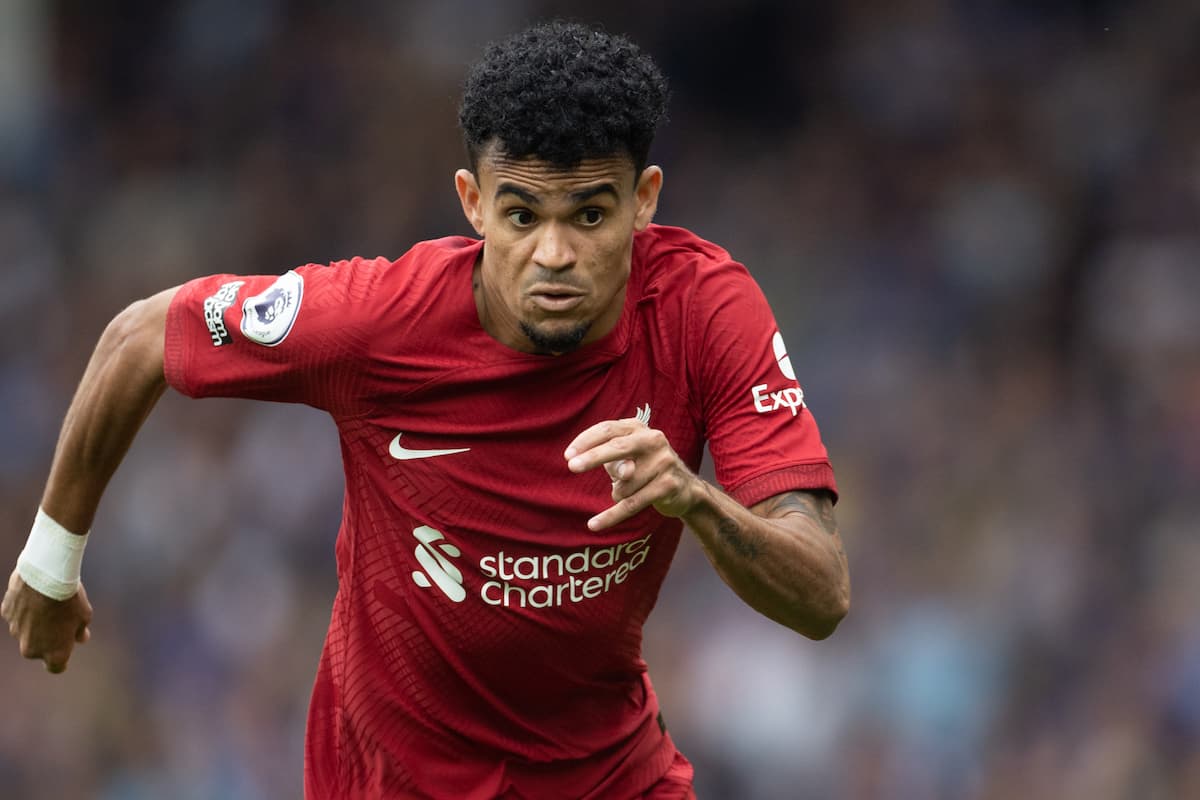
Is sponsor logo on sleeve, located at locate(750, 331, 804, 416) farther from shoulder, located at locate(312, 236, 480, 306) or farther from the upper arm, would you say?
shoulder, located at locate(312, 236, 480, 306)

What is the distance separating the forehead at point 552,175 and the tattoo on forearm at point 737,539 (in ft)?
2.62

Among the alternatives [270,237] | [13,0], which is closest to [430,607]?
[270,237]

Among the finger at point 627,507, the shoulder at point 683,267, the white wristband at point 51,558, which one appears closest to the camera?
the finger at point 627,507

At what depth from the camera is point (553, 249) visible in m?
3.71

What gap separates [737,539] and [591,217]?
80cm

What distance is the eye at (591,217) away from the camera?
378 centimetres

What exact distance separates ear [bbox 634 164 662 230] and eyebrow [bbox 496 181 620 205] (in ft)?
0.69

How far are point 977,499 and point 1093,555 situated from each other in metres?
0.67

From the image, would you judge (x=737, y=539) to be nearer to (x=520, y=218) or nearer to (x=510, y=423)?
(x=510, y=423)

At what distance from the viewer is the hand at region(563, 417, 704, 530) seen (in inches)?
126

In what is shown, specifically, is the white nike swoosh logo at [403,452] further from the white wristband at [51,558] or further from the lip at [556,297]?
the white wristband at [51,558]

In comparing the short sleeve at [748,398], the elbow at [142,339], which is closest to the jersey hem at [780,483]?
the short sleeve at [748,398]

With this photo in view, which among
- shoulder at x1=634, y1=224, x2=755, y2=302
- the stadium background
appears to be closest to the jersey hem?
shoulder at x1=634, y1=224, x2=755, y2=302

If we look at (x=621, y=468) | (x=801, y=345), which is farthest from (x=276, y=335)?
(x=801, y=345)
